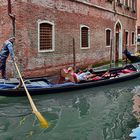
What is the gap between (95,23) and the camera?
49.1ft

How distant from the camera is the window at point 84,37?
1370 centimetres

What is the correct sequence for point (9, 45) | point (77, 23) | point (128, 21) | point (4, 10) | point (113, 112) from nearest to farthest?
point (113, 112) → point (9, 45) → point (4, 10) → point (77, 23) → point (128, 21)

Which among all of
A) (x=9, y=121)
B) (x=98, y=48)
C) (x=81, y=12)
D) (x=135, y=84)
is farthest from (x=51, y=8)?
(x=9, y=121)

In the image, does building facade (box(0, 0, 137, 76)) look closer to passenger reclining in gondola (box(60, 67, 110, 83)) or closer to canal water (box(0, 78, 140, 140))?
passenger reclining in gondola (box(60, 67, 110, 83))

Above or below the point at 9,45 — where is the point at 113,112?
below

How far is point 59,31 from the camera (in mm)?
11797

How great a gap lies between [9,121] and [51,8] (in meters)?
5.78

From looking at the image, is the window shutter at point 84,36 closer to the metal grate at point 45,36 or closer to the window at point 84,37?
the window at point 84,37

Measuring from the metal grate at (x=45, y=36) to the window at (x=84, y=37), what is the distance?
8.76 ft

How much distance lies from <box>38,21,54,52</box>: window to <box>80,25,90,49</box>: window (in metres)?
2.57

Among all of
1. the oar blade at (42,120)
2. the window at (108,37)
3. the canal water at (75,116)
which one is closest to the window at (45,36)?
the canal water at (75,116)

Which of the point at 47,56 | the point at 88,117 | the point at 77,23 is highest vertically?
the point at 77,23

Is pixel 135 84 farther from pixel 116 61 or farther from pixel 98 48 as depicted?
pixel 116 61

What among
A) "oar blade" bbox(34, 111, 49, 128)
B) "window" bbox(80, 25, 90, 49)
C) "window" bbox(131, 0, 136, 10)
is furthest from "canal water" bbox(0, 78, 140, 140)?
"window" bbox(131, 0, 136, 10)
